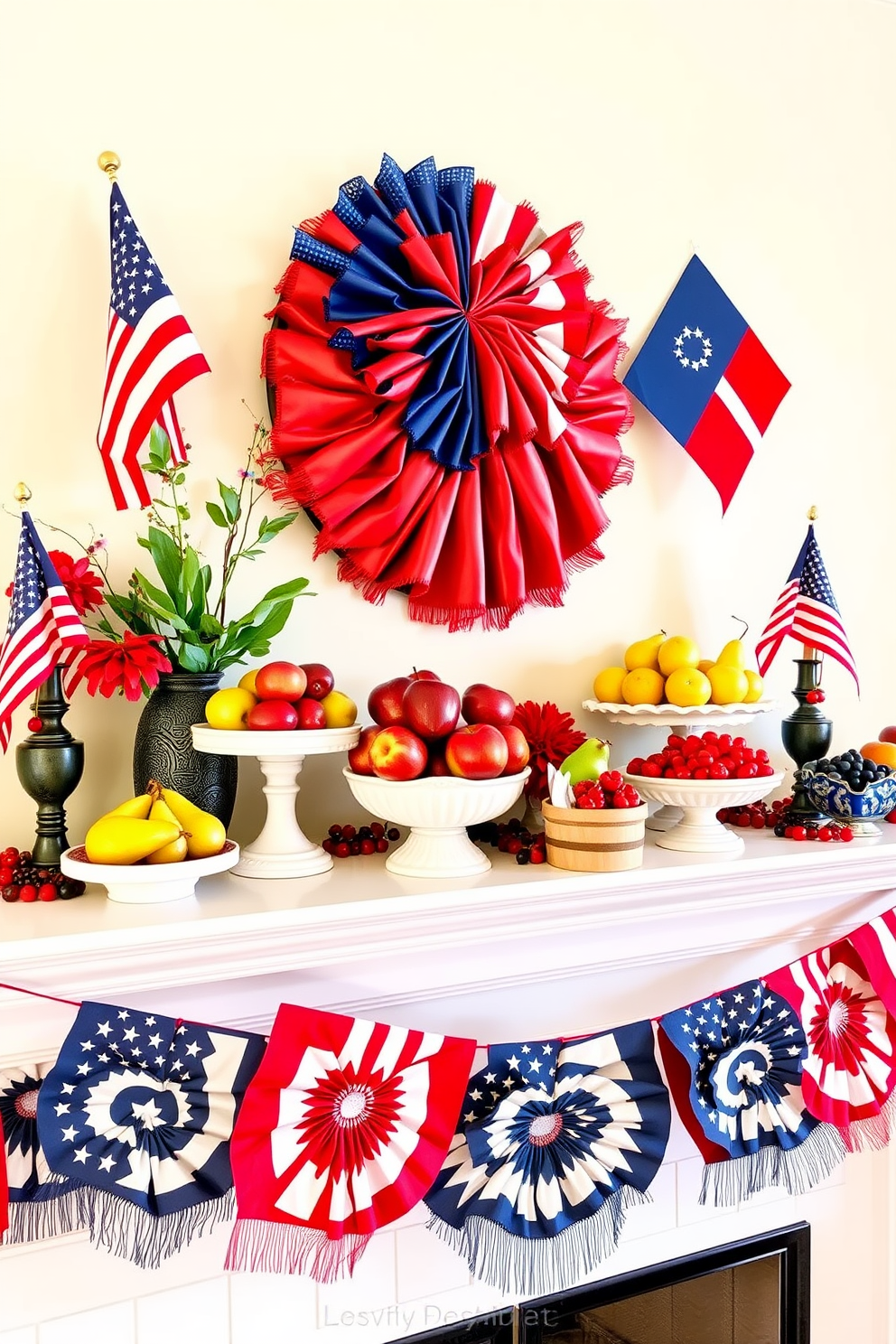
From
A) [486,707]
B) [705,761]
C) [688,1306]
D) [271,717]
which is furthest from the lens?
[688,1306]

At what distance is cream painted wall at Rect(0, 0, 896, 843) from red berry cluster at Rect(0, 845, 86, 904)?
0.37 ft

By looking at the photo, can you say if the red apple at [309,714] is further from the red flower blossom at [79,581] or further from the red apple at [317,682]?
the red flower blossom at [79,581]

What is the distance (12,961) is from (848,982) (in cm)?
120

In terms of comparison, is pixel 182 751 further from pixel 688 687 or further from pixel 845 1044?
pixel 845 1044

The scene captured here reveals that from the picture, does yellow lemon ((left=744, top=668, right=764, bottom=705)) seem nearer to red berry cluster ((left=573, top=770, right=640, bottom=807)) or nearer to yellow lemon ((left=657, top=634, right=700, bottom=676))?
yellow lemon ((left=657, top=634, right=700, bottom=676))

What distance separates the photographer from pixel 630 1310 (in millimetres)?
1613

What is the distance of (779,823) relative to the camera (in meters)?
1.60

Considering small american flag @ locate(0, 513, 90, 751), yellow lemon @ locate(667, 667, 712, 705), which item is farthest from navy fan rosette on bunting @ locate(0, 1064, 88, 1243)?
yellow lemon @ locate(667, 667, 712, 705)

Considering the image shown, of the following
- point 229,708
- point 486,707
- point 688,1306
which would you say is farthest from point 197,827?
point 688,1306

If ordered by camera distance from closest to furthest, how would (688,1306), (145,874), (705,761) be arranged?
(145,874) → (705,761) → (688,1306)

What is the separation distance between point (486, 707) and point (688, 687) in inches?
14.3

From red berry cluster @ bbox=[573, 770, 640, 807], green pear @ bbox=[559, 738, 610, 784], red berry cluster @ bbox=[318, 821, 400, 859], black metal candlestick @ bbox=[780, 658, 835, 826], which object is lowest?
red berry cluster @ bbox=[318, 821, 400, 859]

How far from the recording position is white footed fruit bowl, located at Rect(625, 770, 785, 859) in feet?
4.57

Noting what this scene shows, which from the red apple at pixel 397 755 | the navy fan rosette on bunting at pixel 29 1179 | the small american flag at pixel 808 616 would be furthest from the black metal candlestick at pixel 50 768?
the small american flag at pixel 808 616
